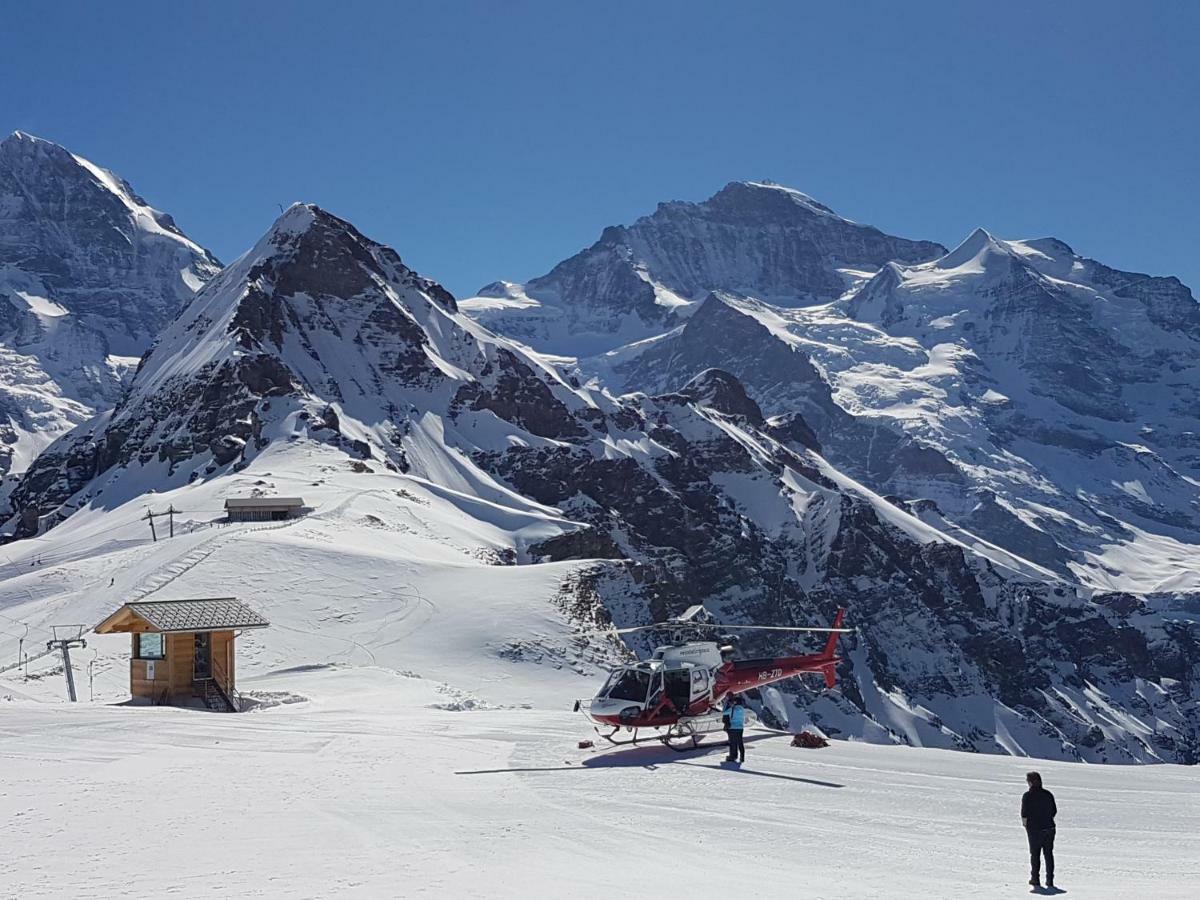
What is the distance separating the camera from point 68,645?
49594 millimetres


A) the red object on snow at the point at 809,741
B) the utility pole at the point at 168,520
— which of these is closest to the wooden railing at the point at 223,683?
the red object on snow at the point at 809,741

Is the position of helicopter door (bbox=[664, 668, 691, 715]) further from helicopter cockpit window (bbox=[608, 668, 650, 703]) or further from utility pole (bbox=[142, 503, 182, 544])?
utility pole (bbox=[142, 503, 182, 544])

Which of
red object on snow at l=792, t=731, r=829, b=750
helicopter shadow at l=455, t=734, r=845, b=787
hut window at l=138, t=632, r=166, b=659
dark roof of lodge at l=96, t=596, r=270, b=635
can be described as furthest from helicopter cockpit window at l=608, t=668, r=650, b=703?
hut window at l=138, t=632, r=166, b=659

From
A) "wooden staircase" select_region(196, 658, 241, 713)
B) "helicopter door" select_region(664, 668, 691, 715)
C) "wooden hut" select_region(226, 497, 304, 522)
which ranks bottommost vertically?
"wooden staircase" select_region(196, 658, 241, 713)

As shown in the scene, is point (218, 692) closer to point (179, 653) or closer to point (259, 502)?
point (179, 653)

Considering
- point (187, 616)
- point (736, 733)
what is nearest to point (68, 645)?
point (187, 616)

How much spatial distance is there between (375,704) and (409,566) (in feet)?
93.5

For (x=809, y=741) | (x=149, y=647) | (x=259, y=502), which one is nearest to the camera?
(x=809, y=741)

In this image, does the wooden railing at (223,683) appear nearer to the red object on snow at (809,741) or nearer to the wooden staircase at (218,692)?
the wooden staircase at (218,692)

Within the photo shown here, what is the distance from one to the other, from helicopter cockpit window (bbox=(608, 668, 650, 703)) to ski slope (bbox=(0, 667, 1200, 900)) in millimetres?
1256

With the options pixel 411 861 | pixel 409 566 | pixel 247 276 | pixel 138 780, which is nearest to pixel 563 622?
pixel 409 566

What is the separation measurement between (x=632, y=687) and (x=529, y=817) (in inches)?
335

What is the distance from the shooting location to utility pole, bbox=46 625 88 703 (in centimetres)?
4244

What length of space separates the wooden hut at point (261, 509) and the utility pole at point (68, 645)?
3704cm
